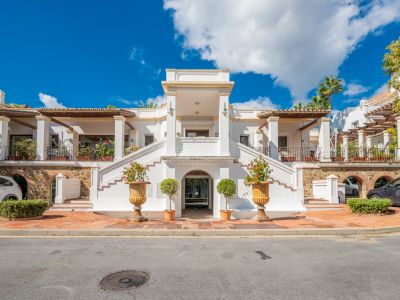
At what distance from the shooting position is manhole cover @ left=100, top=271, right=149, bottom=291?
477 centimetres

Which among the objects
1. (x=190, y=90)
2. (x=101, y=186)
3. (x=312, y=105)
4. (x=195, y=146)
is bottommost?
(x=101, y=186)

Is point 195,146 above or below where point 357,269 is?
above

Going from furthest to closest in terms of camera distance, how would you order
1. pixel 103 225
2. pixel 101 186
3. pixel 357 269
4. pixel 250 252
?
pixel 101 186, pixel 103 225, pixel 250 252, pixel 357 269

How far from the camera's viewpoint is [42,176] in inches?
689

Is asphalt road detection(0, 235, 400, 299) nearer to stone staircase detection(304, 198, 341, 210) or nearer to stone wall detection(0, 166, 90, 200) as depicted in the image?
stone staircase detection(304, 198, 341, 210)

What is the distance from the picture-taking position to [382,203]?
12.5 metres

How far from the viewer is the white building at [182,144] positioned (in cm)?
1411

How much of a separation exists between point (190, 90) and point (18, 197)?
10.7 meters

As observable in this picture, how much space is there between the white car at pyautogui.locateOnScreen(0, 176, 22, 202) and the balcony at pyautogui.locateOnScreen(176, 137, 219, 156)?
8.84m

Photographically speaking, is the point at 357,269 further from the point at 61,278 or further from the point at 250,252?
the point at 61,278

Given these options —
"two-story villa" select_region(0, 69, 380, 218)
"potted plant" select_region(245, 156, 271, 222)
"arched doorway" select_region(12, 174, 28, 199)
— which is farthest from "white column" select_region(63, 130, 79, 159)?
"potted plant" select_region(245, 156, 271, 222)

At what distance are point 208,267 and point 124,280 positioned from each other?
173 cm

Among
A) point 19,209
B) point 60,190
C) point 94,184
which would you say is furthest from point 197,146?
point 19,209

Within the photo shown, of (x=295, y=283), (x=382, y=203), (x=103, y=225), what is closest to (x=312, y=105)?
(x=382, y=203)
